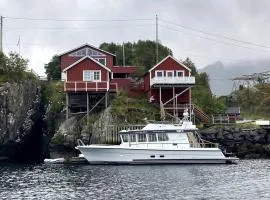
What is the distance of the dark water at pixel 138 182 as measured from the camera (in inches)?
1484

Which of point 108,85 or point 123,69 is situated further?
point 123,69

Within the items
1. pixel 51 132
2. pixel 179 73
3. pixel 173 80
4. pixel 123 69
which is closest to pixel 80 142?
pixel 51 132

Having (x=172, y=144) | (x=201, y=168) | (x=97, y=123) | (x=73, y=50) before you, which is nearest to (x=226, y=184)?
(x=201, y=168)

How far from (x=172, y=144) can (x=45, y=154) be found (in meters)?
19.3

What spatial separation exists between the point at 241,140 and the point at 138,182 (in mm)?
28516

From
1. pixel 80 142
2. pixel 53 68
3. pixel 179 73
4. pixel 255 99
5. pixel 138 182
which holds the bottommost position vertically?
pixel 138 182

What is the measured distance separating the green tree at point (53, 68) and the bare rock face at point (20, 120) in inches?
626

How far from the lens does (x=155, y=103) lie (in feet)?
244

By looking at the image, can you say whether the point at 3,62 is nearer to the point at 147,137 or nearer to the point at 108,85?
the point at 108,85

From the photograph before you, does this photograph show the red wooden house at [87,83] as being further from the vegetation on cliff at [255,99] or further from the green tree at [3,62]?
the vegetation on cliff at [255,99]

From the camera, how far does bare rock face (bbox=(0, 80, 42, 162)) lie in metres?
68.6

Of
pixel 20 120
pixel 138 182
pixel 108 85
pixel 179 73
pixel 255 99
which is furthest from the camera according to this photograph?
pixel 255 99

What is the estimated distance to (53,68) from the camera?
93688 mm

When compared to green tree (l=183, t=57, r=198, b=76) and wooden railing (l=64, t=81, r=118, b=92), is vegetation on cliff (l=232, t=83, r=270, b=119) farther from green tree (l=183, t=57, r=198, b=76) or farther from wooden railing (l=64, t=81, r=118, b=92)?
wooden railing (l=64, t=81, r=118, b=92)
